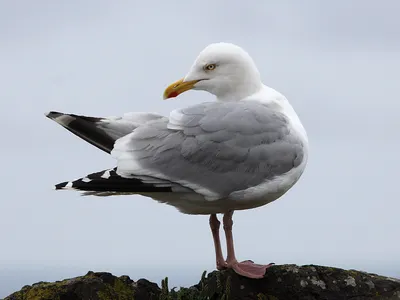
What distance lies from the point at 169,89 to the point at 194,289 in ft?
7.62

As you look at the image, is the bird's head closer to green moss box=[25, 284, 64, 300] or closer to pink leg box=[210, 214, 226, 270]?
pink leg box=[210, 214, 226, 270]

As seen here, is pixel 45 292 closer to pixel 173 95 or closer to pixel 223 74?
pixel 173 95

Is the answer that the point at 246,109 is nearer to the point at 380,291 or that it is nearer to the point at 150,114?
the point at 150,114

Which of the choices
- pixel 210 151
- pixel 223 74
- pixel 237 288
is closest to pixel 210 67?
pixel 223 74

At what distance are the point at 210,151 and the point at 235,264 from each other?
1.49 metres

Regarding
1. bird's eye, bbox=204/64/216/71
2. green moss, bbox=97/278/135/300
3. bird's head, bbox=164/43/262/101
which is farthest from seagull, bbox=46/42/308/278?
green moss, bbox=97/278/135/300

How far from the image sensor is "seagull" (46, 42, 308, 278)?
10289mm

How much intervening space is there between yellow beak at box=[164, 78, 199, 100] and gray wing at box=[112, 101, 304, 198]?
2.44ft

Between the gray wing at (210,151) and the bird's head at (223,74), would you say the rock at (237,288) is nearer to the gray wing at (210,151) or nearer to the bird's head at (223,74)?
the gray wing at (210,151)

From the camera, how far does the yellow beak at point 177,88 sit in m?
11.4

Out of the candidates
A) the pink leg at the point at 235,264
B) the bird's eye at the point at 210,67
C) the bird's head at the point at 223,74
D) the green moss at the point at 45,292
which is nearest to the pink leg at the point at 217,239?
the pink leg at the point at 235,264

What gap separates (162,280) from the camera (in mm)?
10914

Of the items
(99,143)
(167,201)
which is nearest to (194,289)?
(167,201)

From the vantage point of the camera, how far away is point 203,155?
10375mm
